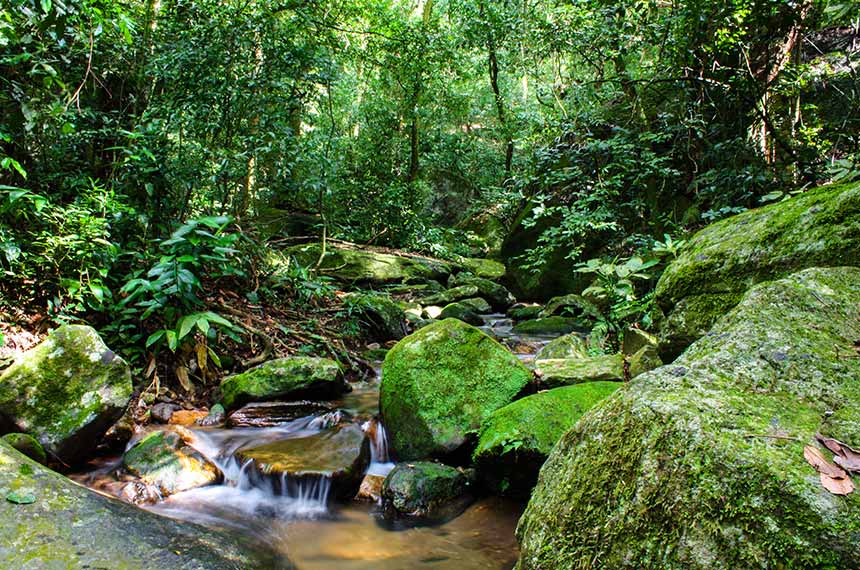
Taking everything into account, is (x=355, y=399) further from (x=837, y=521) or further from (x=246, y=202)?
(x=837, y=521)

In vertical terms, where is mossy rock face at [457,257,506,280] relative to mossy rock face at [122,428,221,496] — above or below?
above

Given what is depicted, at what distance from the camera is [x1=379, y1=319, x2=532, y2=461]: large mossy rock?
152 inches

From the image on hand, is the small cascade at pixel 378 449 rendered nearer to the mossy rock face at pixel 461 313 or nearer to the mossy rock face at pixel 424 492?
the mossy rock face at pixel 424 492

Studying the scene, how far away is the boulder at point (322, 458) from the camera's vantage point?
363 centimetres

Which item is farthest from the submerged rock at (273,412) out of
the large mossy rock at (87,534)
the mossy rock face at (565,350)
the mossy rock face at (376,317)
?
the mossy rock face at (565,350)

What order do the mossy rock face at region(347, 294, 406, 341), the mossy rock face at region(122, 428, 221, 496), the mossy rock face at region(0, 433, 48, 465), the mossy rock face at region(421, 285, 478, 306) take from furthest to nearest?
1. the mossy rock face at region(421, 285, 478, 306)
2. the mossy rock face at region(347, 294, 406, 341)
3. the mossy rock face at region(122, 428, 221, 496)
4. the mossy rock face at region(0, 433, 48, 465)

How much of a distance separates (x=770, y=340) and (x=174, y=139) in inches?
258

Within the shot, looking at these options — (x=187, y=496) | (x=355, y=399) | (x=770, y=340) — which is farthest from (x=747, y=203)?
(x=187, y=496)

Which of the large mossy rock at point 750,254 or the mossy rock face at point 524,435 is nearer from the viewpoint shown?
the large mossy rock at point 750,254

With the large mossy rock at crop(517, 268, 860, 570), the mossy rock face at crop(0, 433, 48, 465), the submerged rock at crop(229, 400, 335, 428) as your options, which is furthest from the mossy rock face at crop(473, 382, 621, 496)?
the mossy rock face at crop(0, 433, 48, 465)

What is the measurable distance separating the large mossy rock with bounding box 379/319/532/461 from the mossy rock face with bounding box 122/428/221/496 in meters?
1.52

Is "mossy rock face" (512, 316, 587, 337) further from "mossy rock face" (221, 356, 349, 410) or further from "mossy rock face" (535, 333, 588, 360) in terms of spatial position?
"mossy rock face" (221, 356, 349, 410)

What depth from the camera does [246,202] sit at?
23.5ft

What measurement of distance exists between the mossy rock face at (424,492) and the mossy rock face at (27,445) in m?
2.41
